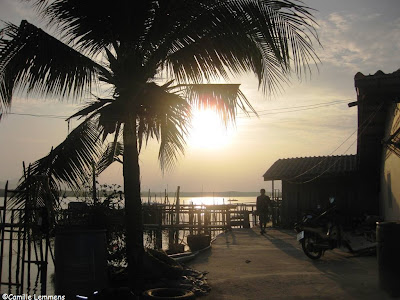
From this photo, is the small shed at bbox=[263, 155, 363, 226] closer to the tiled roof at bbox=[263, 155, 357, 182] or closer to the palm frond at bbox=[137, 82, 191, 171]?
the tiled roof at bbox=[263, 155, 357, 182]

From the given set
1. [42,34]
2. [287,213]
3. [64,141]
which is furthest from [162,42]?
[287,213]

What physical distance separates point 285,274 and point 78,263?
4.11m

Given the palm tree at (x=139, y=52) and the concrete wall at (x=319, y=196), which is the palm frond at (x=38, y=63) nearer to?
the palm tree at (x=139, y=52)

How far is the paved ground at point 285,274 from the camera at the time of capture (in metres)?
6.89

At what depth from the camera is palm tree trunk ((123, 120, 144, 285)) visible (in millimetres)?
7234

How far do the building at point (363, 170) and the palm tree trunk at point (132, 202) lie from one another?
17.5 ft

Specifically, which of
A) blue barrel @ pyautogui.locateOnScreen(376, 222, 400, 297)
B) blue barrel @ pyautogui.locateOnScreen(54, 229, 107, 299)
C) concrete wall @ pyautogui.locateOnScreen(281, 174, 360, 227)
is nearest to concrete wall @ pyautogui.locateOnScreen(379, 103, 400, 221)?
blue barrel @ pyautogui.locateOnScreen(376, 222, 400, 297)

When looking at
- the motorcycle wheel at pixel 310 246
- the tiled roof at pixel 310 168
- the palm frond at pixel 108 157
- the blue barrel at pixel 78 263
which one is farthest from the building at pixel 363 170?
the blue barrel at pixel 78 263

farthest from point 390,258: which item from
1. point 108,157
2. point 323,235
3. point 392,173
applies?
point 108,157

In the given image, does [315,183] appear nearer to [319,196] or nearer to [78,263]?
[319,196]

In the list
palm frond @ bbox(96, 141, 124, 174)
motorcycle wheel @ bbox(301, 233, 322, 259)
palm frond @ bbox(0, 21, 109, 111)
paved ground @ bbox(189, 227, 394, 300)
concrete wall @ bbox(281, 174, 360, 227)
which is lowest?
paved ground @ bbox(189, 227, 394, 300)

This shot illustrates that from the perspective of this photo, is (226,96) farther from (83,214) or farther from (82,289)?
(82,289)

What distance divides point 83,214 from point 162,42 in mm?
3842

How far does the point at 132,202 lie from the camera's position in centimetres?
736
